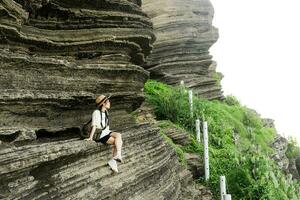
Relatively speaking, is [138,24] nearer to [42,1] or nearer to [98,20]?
[98,20]

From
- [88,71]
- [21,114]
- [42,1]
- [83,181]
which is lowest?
[83,181]

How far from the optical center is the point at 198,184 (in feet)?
43.8

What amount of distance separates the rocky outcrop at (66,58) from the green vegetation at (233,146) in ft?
12.6

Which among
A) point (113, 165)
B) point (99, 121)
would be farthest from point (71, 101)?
point (113, 165)

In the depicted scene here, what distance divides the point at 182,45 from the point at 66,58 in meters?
12.2

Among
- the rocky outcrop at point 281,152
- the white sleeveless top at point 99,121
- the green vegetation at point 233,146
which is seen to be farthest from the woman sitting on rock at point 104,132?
the rocky outcrop at point 281,152

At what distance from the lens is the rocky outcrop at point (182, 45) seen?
20.5 m

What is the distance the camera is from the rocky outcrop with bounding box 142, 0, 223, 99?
2053 cm

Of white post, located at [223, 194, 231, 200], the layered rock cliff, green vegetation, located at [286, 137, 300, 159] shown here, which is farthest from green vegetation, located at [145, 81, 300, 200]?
white post, located at [223, 194, 231, 200]

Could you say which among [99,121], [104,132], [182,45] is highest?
[182,45]

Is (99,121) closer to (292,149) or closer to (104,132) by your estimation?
(104,132)

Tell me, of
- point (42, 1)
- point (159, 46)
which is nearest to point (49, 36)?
point (42, 1)

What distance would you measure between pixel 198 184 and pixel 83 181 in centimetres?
688

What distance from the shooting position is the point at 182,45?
2116cm
